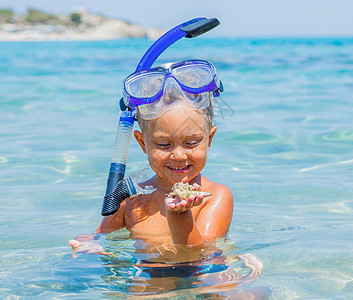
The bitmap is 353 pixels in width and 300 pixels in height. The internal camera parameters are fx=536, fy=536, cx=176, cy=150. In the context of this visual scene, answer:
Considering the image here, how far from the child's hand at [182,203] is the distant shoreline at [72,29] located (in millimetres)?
96041

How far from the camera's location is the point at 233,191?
4.63m

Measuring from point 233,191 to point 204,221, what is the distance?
5.43ft

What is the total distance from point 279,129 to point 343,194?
2912mm

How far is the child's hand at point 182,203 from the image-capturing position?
243cm

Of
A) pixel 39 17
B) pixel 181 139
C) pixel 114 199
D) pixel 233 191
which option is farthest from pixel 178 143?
pixel 39 17

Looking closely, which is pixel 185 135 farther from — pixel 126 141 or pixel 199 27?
pixel 199 27

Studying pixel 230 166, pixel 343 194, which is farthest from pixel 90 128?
pixel 343 194

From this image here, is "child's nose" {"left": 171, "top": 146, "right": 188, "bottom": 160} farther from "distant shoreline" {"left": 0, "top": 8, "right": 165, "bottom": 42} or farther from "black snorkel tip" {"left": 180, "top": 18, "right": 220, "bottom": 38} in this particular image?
"distant shoreline" {"left": 0, "top": 8, "right": 165, "bottom": 42}

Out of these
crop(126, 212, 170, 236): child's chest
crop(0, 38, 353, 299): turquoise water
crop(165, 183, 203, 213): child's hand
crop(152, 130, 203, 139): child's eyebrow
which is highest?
crop(152, 130, 203, 139): child's eyebrow

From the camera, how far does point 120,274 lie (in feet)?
9.00

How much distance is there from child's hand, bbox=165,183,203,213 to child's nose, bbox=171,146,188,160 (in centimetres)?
36

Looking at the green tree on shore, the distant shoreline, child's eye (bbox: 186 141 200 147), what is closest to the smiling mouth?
child's eye (bbox: 186 141 200 147)

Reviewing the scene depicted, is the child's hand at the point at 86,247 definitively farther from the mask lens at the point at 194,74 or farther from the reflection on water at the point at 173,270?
the mask lens at the point at 194,74

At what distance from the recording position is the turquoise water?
2742 mm
